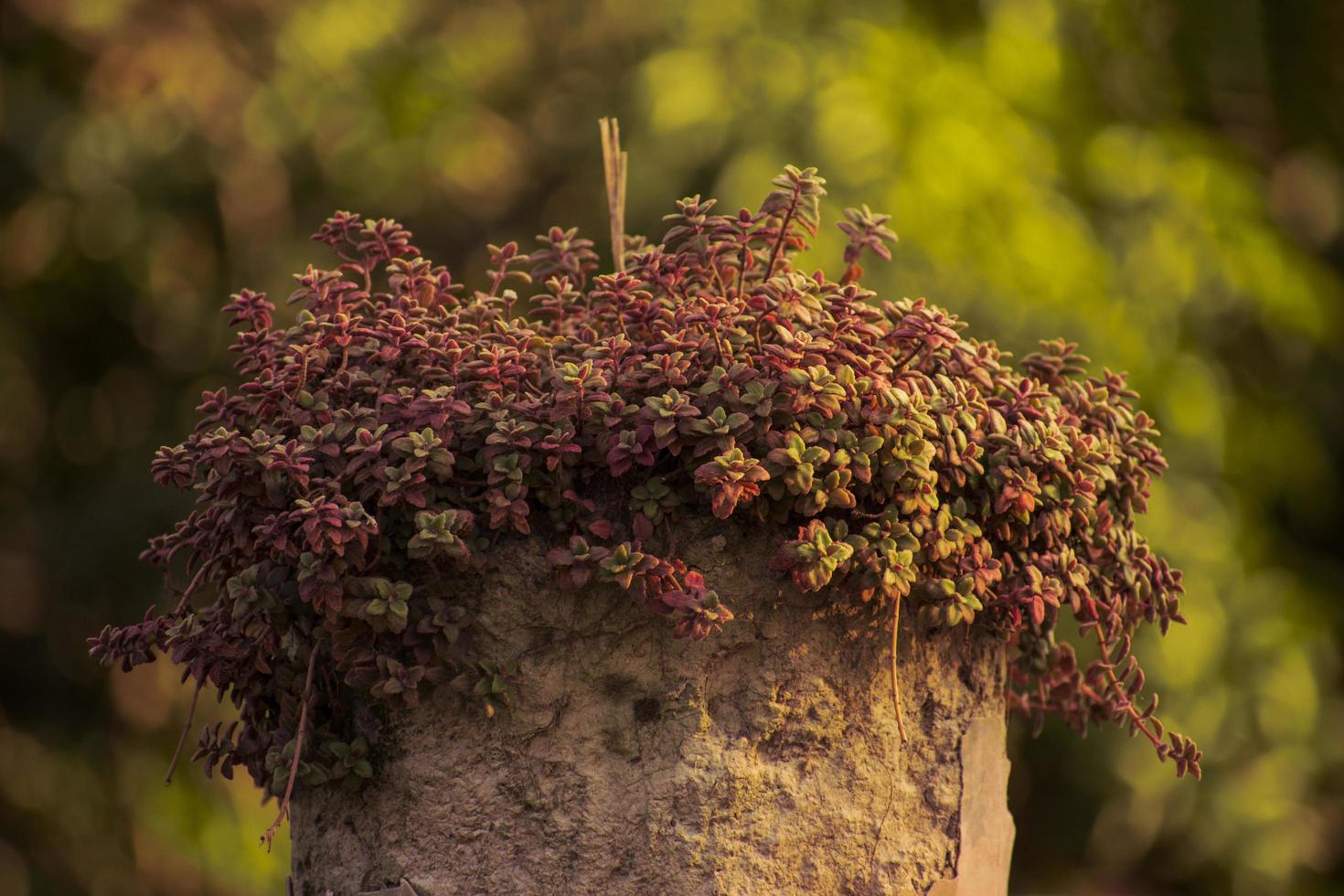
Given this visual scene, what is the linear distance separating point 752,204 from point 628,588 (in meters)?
3.18

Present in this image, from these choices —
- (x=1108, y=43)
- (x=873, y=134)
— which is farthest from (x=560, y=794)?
(x=1108, y=43)

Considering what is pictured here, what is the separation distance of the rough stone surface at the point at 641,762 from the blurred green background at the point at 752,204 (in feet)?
10.6

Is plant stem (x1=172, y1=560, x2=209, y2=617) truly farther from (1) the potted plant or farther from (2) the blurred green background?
(2) the blurred green background

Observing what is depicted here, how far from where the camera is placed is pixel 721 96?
223 inches

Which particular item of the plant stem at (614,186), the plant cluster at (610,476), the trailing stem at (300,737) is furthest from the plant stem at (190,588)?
the plant stem at (614,186)

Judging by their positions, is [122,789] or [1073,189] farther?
[122,789]

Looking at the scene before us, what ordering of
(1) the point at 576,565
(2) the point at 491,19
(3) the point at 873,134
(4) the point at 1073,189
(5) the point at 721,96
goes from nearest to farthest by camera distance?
(1) the point at 576,565, (3) the point at 873,134, (5) the point at 721,96, (4) the point at 1073,189, (2) the point at 491,19

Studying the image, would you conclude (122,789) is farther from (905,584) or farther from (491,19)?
(905,584)

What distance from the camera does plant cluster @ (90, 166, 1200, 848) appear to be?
2012 millimetres

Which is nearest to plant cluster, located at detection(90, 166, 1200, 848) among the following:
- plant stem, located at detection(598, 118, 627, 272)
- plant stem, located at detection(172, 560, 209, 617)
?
plant stem, located at detection(172, 560, 209, 617)

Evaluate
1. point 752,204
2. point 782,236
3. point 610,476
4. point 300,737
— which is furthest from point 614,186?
point 752,204

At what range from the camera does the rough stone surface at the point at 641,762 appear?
2.05 meters

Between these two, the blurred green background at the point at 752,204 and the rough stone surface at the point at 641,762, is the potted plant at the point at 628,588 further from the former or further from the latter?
the blurred green background at the point at 752,204

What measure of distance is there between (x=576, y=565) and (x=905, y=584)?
1.62ft
